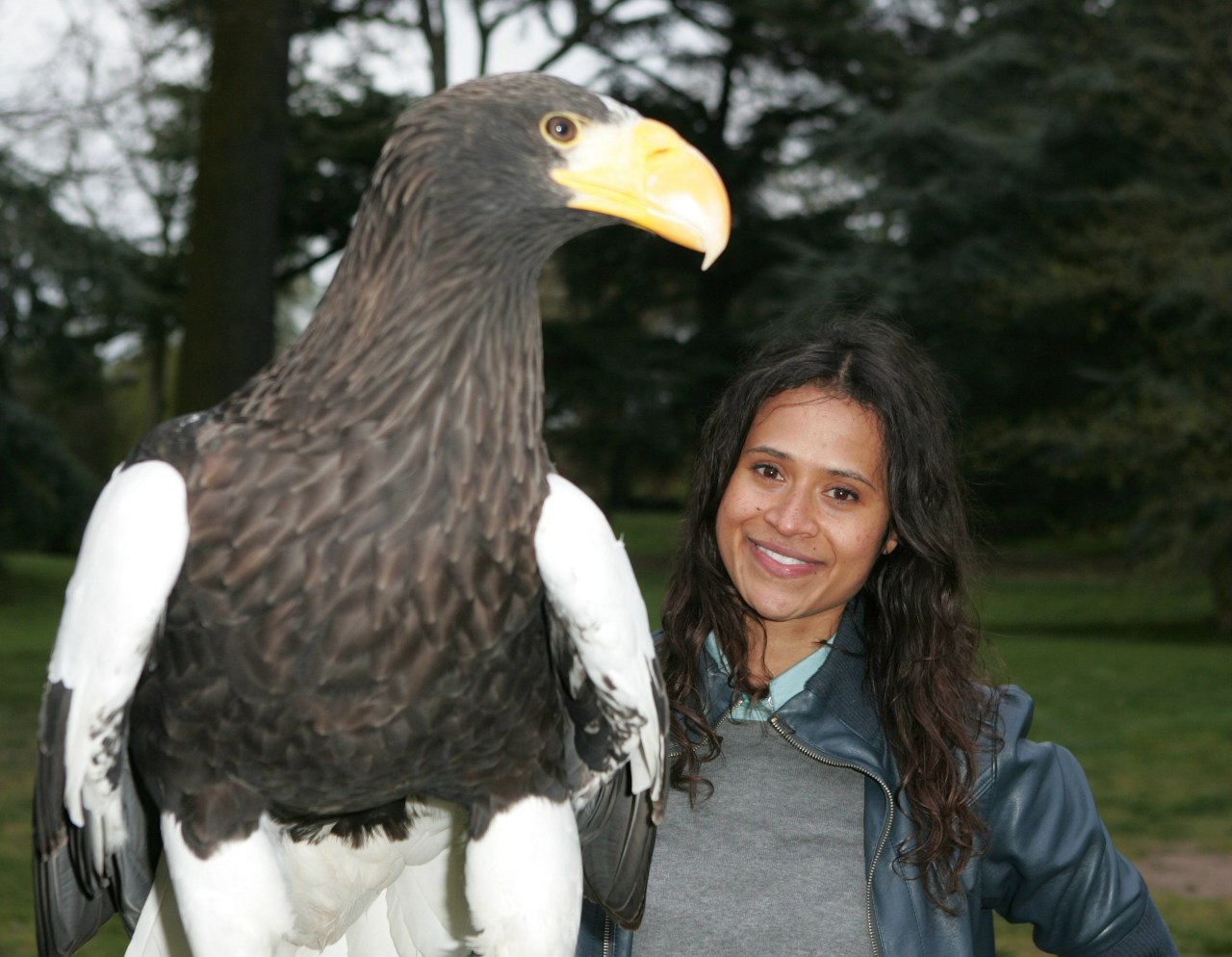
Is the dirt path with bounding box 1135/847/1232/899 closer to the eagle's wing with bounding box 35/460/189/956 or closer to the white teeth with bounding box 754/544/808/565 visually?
the white teeth with bounding box 754/544/808/565

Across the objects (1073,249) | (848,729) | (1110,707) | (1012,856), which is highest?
(1073,249)

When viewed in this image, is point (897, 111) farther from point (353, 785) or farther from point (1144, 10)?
point (353, 785)

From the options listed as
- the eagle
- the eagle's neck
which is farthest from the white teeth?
the eagle's neck

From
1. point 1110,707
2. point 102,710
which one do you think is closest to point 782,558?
point 102,710

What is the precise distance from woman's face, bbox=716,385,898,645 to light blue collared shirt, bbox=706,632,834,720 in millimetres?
90

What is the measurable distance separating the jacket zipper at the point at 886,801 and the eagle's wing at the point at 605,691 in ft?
0.85

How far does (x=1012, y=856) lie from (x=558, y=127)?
55.9 inches

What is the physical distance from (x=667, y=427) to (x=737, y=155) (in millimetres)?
4308

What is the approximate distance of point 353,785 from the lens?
195cm

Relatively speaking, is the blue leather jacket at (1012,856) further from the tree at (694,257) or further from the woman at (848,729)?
the tree at (694,257)

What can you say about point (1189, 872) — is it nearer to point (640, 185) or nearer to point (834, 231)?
point (640, 185)

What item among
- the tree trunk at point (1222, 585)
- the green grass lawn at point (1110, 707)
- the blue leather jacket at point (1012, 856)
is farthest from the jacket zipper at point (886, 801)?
the tree trunk at point (1222, 585)

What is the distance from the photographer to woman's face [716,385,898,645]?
94.3 inches

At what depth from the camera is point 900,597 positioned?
8.56 feet
